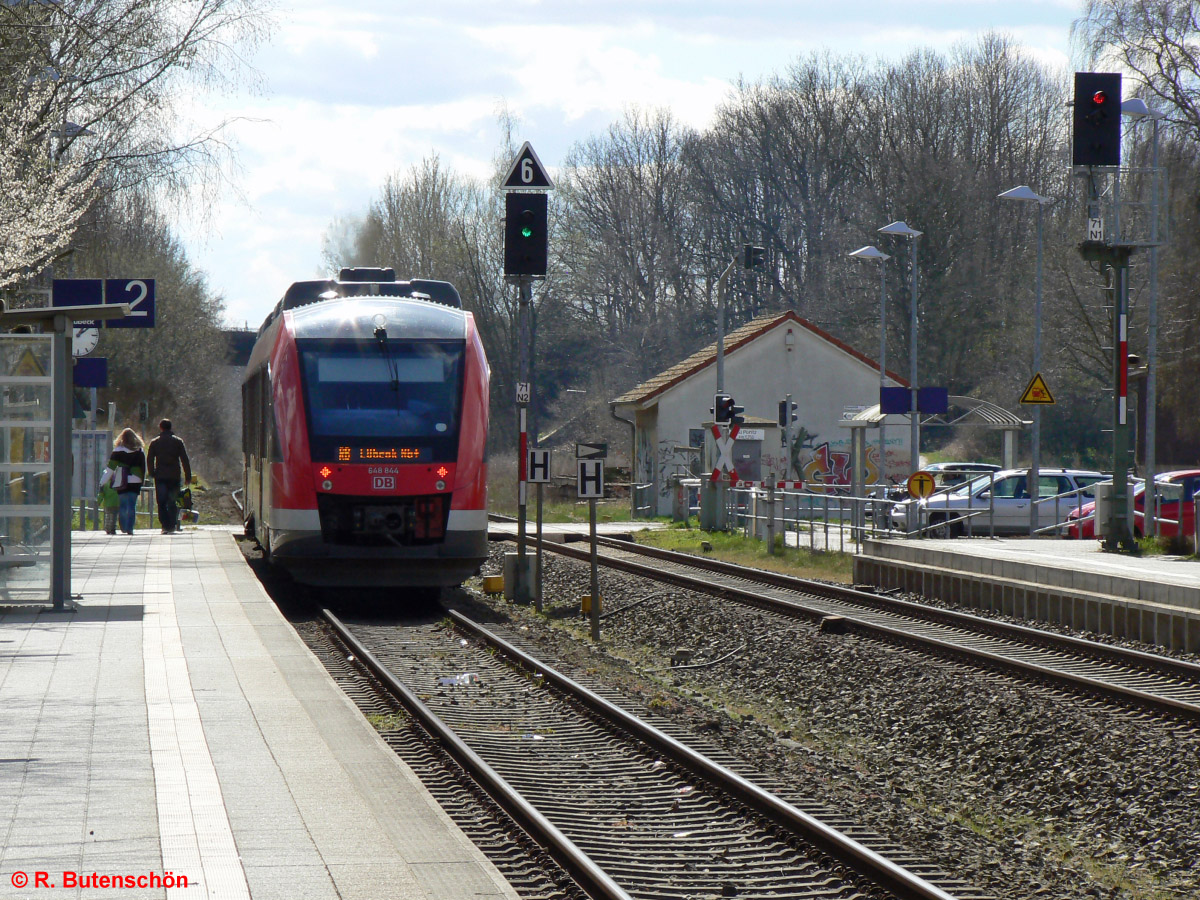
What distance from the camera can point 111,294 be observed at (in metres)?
22.2

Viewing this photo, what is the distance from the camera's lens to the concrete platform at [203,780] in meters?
5.01

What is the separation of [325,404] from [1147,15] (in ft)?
Answer: 96.1

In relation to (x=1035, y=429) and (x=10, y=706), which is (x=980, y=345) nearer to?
(x=1035, y=429)

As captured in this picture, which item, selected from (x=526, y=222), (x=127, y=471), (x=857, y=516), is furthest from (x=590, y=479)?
(x=127, y=471)

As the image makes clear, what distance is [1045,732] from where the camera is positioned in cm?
941

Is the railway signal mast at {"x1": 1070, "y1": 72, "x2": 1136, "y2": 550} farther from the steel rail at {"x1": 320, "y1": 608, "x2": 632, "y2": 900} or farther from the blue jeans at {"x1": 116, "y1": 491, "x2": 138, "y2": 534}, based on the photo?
the blue jeans at {"x1": 116, "y1": 491, "x2": 138, "y2": 534}

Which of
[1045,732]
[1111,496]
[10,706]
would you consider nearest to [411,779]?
[10,706]

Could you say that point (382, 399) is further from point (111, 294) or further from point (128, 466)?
point (128, 466)

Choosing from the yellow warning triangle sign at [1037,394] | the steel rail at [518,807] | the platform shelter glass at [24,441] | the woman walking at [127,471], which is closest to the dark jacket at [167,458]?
the woman walking at [127,471]

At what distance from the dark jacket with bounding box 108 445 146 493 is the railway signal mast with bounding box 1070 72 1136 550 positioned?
15.4 m

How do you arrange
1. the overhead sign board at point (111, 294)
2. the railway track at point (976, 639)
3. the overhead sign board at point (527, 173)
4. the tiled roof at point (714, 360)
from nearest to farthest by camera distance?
the railway track at point (976, 639)
the overhead sign board at point (527, 173)
the overhead sign board at point (111, 294)
the tiled roof at point (714, 360)

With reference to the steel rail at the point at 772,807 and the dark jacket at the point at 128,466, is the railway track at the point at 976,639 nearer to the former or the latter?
the steel rail at the point at 772,807

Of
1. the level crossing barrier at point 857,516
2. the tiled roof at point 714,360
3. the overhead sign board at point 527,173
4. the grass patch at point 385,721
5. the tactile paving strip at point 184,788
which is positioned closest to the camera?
the tactile paving strip at point 184,788

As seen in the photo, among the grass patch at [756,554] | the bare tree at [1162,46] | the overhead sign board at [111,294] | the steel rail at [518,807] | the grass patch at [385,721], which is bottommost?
the grass patch at [385,721]
